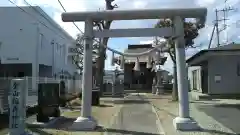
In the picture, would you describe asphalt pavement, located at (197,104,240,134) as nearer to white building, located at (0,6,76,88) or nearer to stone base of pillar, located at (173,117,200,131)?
stone base of pillar, located at (173,117,200,131)

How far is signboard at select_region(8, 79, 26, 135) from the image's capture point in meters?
10.0

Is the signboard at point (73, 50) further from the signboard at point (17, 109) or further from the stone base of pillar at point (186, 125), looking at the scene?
the signboard at point (17, 109)

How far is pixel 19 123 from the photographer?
10055mm

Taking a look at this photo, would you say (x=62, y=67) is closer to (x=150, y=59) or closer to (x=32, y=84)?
(x=32, y=84)

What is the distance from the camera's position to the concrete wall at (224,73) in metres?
25.4

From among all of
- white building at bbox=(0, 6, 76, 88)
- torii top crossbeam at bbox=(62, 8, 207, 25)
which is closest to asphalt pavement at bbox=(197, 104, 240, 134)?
torii top crossbeam at bbox=(62, 8, 207, 25)

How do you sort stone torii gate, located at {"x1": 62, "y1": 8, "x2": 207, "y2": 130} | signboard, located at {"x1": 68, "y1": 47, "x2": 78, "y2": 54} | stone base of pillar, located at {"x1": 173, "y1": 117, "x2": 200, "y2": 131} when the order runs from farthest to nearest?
signboard, located at {"x1": 68, "y1": 47, "x2": 78, "y2": 54} → stone torii gate, located at {"x1": 62, "y1": 8, "x2": 207, "y2": 130} → stone base of pillar, located at {"x1": 173, "y1": 117, "x2": 200, "y2": 131}

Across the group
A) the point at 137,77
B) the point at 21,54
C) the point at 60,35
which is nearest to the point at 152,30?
the point at 21,54

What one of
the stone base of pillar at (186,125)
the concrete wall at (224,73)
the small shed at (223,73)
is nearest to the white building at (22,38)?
the small shed at (223,73)

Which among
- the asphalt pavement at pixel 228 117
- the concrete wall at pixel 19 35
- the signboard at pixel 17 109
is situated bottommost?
the asphalt pavement at pixel 228 117

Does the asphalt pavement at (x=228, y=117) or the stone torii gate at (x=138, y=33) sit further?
the asphalt pavement at (x=228, y=117)

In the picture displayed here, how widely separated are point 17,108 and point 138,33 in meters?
5.13

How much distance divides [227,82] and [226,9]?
21676mm

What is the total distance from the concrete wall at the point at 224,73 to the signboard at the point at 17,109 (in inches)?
696
